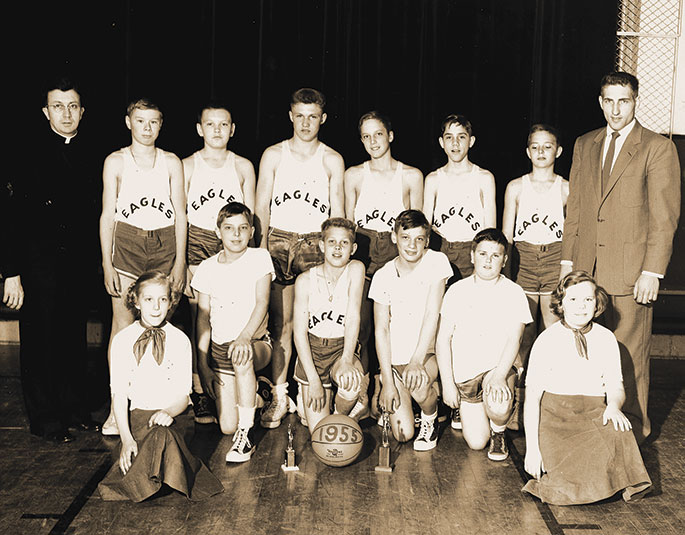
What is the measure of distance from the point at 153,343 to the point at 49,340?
763 millimetres

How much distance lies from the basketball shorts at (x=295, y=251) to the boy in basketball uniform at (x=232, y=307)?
9.4 inches

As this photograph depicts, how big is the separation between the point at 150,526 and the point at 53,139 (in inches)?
76.9

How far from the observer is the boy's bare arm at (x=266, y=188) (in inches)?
183

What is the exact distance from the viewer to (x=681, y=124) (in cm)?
677

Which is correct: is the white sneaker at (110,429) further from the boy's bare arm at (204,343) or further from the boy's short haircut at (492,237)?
the boy's short haircut at (492,237)

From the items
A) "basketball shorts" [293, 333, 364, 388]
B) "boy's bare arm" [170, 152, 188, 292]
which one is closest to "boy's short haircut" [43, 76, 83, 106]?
"boy's bare arm" [170, 152, 188, 292]

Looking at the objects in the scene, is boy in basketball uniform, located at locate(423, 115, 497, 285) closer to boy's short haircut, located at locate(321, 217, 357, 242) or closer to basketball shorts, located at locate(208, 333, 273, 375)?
boy's short haircut, located at locate(321, 217, 357, 242)

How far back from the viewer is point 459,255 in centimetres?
466

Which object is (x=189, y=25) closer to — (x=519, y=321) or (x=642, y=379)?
(x=519, y=321)

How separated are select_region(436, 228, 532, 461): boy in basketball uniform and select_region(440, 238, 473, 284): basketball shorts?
386mm

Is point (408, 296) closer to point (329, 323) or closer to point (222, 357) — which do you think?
point (329, 323)

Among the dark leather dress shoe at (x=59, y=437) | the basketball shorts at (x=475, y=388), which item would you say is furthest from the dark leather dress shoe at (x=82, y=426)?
the basketball shorts at (x=475, y=388)

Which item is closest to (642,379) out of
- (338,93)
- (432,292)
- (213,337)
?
(432,292)

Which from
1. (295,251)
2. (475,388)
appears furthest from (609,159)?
(295,251)
